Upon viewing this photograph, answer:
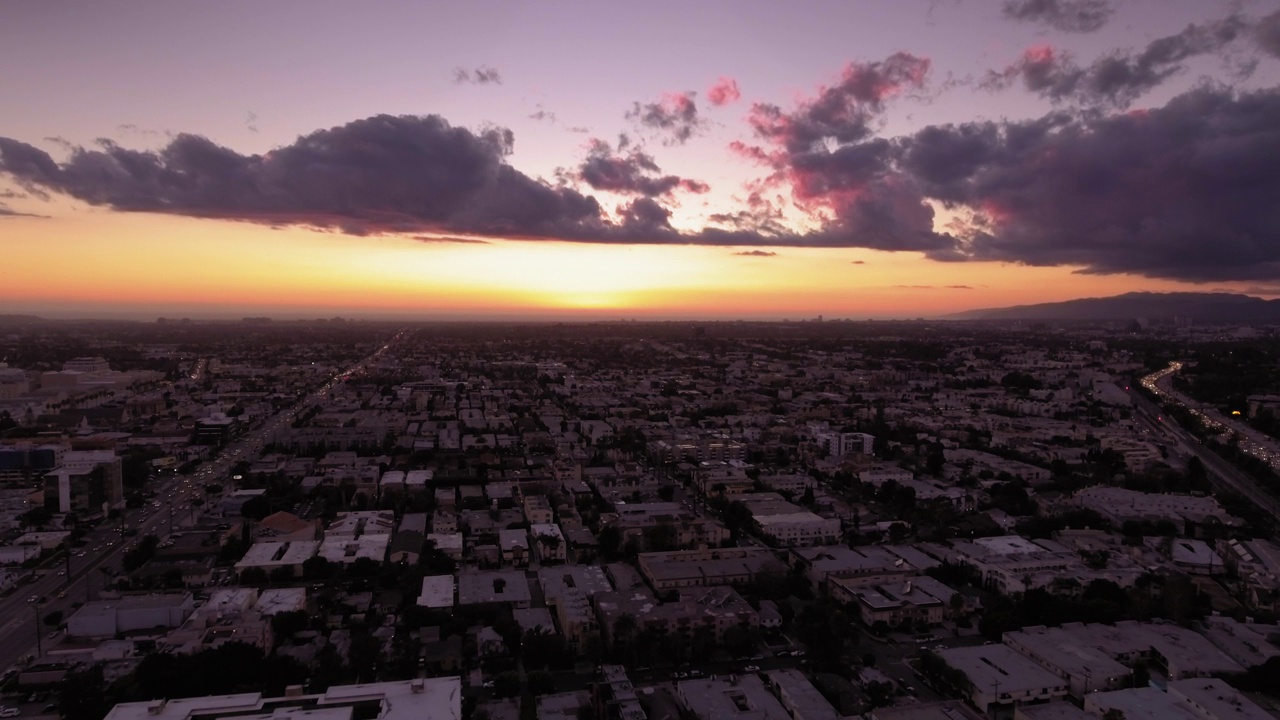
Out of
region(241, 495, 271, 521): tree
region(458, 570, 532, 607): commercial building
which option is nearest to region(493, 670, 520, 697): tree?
region(458, 570, 532, 607): commercial building

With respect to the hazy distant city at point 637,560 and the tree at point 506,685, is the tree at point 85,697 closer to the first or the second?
the hazy distant city at point 637,560

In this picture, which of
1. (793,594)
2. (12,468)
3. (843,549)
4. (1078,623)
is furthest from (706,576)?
(12,468)

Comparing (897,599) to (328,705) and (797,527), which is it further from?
(328,705)

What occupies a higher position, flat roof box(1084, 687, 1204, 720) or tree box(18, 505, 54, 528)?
flat roof box(1084, 687, 1204, 720)

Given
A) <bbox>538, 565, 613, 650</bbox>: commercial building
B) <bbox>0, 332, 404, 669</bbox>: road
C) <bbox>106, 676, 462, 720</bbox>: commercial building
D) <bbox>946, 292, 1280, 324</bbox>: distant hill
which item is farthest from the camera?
<bbox>946, 292, 1280, 324</bbox>: distant hill

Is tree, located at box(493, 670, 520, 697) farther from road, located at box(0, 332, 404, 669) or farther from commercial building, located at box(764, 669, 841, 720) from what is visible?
road, located at box(0, 332, 404, 669)

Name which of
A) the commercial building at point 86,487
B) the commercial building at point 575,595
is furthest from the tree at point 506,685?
the commercial building at point 86,487

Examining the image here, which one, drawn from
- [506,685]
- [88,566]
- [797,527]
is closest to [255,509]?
[88,566]
